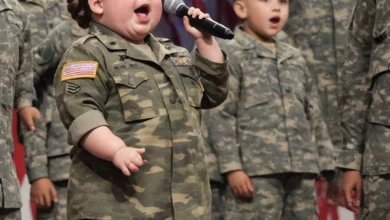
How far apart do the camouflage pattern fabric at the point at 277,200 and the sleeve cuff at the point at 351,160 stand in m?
0.71

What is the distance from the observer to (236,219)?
13.1 ft

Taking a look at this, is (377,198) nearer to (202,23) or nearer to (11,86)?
(202,23)

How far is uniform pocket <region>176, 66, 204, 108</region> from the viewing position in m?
2.71

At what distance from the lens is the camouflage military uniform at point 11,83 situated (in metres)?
3.20

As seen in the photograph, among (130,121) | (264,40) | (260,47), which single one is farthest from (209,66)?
(264,40)

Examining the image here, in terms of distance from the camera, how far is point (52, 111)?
4.09 metres

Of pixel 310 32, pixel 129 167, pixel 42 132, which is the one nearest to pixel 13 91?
pixel 42 132

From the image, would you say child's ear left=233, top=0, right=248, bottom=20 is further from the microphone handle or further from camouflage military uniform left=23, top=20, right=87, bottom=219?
the microphone handle

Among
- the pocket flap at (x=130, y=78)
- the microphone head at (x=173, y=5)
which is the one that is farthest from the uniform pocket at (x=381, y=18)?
the pocket flap at (x=130, y=78)

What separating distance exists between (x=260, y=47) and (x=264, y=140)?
37cm

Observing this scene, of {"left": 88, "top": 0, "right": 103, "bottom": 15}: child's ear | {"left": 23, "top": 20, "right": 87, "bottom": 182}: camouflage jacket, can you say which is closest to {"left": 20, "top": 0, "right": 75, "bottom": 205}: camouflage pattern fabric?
{"left": 23, "top": 20, "right": 87, "bottom": 182}: camouflage jacket

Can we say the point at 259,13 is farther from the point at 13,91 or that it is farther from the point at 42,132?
the point at 13,91

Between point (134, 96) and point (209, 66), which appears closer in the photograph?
point (134, 96)

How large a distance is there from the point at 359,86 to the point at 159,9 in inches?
32.3
